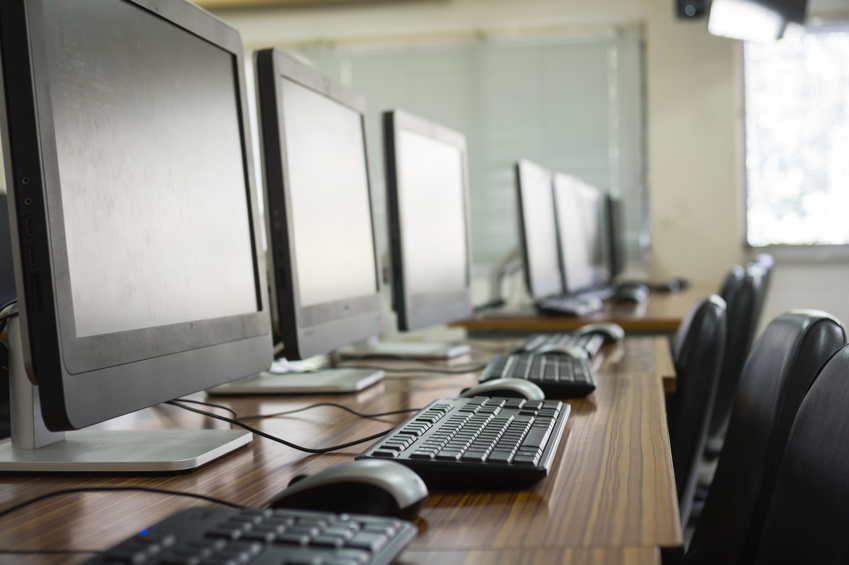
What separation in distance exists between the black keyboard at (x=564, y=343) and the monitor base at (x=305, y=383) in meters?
0.33

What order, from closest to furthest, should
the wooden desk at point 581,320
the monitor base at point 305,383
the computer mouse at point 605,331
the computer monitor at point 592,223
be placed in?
the monitor base at point 305,383 < the computer mouse at point 605,331 < the wooden desk at point 581,320 < the computer monitor at point 592,223

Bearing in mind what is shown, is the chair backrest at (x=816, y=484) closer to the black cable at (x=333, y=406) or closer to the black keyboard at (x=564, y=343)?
the black cable at (x=333, y=406)

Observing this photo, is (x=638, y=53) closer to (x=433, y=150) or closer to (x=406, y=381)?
(x=433, y=150)

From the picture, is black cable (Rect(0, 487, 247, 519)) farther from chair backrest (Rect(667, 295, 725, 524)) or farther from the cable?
chair backrest (Rect(667, 295, 725, 524))

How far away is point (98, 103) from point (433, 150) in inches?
48.1

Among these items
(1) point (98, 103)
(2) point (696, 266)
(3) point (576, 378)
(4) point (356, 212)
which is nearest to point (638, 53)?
(2) point (696, 266)

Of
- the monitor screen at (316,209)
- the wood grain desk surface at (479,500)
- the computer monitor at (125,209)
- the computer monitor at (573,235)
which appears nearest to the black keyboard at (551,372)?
the wood grain desk surface at (479,500)

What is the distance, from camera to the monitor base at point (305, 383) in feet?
4.33

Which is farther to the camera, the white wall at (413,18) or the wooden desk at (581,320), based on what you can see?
the white wall at (413,18)

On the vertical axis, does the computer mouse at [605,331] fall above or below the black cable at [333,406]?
below

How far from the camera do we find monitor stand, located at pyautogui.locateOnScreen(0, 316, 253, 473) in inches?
31.4

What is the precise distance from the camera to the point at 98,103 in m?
0.77

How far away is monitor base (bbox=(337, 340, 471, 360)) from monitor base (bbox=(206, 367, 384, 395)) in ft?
1.01

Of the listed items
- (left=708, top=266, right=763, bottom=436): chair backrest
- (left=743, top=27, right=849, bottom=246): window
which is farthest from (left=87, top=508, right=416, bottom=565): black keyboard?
(left=743, top=27, right=849, bottom=246): window
